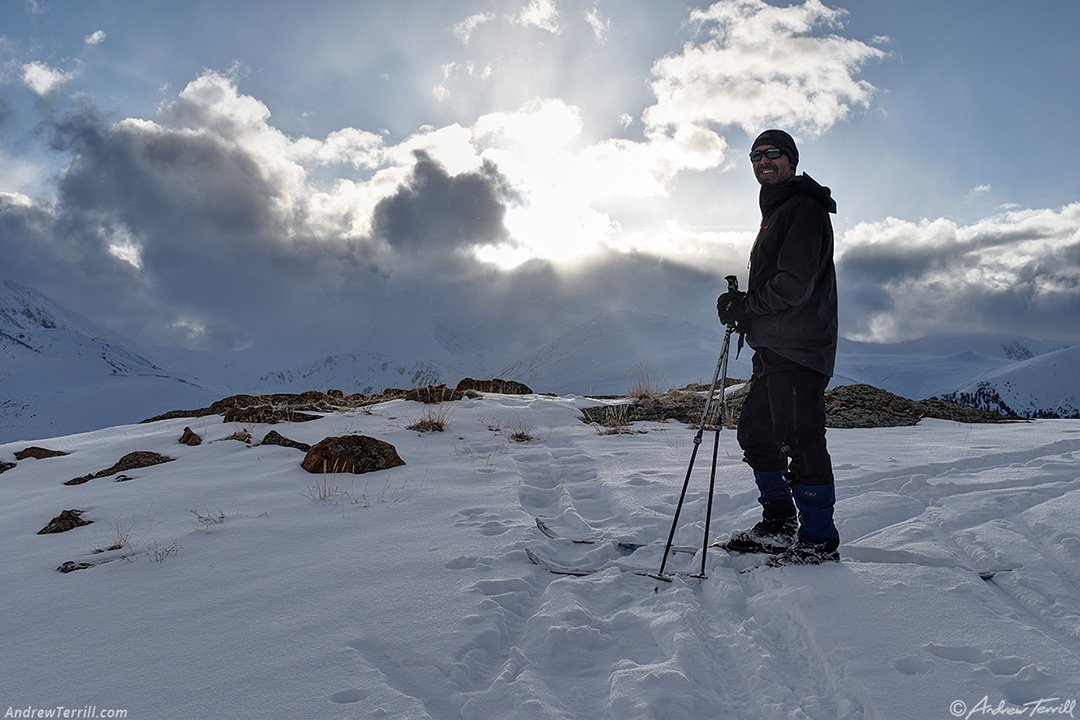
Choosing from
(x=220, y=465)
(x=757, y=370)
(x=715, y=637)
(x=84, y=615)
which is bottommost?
(x=715, y=637)

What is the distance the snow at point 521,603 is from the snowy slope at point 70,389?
132m

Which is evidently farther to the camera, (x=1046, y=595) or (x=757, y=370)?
(x=757, y=370)

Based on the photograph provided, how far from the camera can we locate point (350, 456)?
4.98 meters

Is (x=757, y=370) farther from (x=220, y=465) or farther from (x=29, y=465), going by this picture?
(x=29, y=465)

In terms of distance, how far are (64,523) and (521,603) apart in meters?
3.51

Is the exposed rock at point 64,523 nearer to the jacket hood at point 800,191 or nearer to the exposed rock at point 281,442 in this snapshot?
the exposed rock at point 281,442

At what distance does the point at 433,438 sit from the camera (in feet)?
21.7

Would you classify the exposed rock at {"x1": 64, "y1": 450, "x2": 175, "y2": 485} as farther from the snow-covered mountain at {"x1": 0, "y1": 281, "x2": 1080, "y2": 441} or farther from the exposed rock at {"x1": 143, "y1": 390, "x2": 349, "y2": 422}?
the snow-covered mountain at {"x1": 0, "y1": 281, "x2": 1080, "y2": 441}

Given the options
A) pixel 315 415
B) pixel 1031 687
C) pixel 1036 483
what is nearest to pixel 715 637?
pixel 1031 687

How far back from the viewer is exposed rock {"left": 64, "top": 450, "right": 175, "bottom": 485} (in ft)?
16.8

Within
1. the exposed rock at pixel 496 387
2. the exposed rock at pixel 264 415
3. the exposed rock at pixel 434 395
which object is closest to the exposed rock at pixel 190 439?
the exposed rock at pixel 264 415

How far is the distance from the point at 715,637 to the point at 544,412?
6.37 m

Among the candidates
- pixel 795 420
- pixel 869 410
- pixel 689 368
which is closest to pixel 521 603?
pixel 795 420

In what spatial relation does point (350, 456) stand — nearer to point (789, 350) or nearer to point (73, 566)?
point (73, 566)
